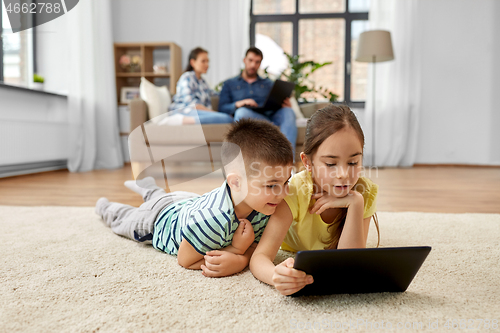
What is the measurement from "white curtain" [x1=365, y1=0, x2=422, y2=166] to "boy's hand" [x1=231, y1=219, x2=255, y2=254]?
326 cm

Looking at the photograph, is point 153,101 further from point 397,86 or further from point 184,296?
Result: point 397,86

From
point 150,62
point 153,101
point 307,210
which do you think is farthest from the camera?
point 150,62

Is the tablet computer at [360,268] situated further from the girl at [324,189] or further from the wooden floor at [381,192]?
the wooden floor at [381,192]

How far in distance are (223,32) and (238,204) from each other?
11.8 ft

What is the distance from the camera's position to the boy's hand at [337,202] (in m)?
0.78

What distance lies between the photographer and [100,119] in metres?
3.69

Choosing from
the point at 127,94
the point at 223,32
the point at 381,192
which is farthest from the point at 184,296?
the point at 127,94

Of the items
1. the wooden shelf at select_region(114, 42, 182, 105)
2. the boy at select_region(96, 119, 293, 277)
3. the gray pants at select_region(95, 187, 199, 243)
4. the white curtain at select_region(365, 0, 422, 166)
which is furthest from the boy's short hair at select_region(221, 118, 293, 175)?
the wooden shelf at select_region(114, 42, 182, 105)

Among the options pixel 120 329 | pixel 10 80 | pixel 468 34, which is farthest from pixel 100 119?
pixel 468 34

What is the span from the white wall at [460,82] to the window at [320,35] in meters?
0.68

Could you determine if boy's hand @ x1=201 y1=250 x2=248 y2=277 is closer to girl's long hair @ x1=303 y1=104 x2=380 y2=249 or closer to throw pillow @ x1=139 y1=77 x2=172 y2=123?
girl's long hair @ x1=303 y1=104 x2=380 y2=249

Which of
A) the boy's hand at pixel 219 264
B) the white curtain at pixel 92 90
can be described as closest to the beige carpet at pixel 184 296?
the boy's hand at pixel 219 264

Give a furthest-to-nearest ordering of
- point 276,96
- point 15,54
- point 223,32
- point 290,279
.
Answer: point 223,32
point 15,54
point 276,96
point 290,279

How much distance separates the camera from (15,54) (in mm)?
3303
